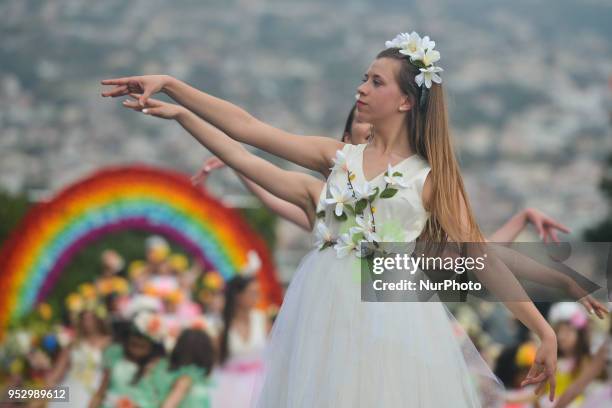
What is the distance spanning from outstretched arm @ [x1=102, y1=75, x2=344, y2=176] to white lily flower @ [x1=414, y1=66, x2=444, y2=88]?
0.38m

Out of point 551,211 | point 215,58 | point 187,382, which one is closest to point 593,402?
point 187,382

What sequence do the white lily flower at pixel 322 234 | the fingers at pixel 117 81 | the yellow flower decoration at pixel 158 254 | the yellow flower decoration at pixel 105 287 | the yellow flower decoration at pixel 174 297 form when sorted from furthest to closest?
the yellow flower decoration at pixel 158 254 → the yellow flower decoration at pixel 105 287 → the yellow flower decoration at pixel 174 297 → the white lily flower at pixel 322 234 → the fingers at pixel 117 81

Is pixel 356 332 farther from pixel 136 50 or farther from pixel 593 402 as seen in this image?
pixel 136 50

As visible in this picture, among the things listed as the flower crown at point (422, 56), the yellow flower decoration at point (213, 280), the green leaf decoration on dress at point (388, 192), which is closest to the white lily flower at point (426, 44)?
the flower crown at point (422, 56)

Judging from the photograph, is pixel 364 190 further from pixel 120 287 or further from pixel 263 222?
pixel 263 222

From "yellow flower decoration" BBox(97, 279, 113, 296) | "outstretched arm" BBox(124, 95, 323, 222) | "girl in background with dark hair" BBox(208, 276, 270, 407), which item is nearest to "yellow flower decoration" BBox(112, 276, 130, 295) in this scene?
"yellow flower decoration" BBox(97, 279, 113, 296)

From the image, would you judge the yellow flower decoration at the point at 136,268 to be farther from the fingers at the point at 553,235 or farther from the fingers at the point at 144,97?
the fingers at the point at 144,97

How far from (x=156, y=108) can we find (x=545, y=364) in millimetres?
1502

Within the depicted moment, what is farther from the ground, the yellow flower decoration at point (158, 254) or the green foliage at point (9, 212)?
the green foliage at point (9, 212)

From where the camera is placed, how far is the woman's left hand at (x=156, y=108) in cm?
351

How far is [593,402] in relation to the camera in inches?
249

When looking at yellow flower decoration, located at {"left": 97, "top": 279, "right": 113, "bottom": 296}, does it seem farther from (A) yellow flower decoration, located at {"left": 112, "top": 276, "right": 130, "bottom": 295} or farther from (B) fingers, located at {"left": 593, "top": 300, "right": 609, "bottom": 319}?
(B) fingers, located at {"left": 593, "top": 300, "right": 609, "bottom": 319}

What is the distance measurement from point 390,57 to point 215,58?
1146 inches

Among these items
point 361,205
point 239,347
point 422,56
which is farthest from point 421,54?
point 239,347
